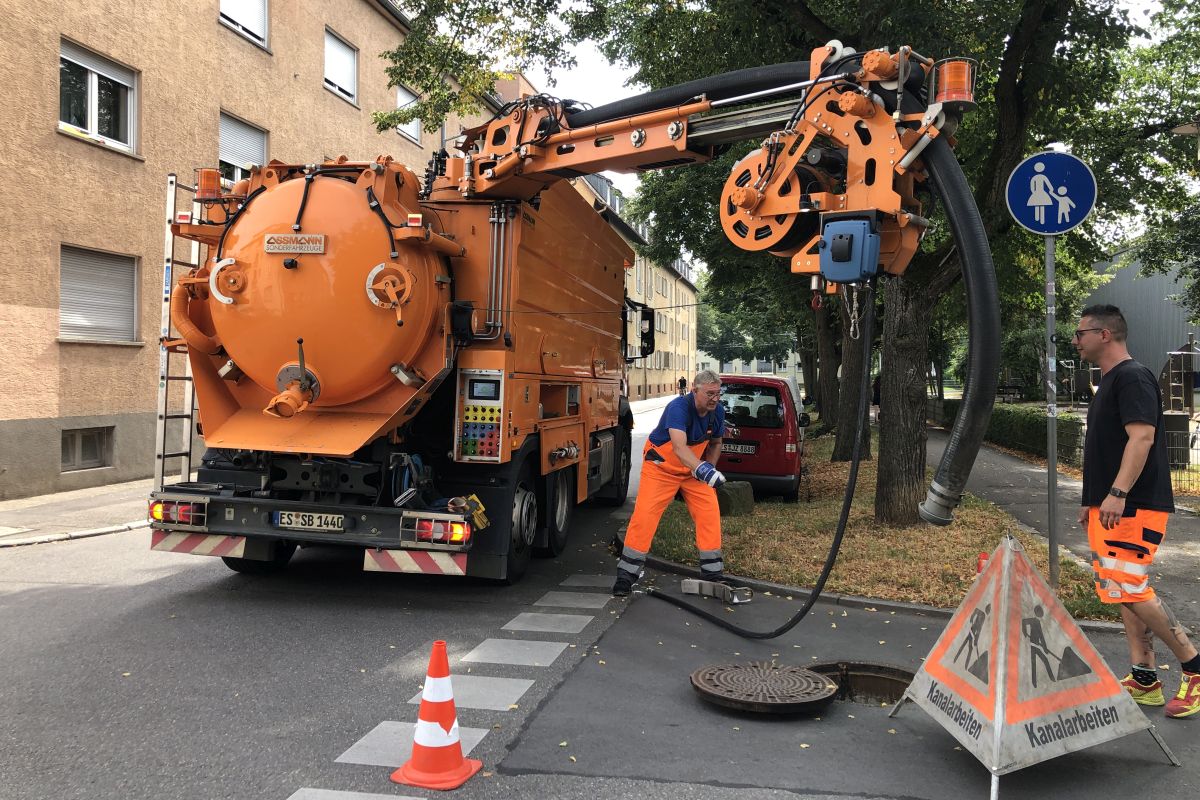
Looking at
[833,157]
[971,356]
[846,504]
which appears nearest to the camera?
[971,356]

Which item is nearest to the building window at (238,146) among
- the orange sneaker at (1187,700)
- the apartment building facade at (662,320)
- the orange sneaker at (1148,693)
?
the orange sneaker at (1148,693)

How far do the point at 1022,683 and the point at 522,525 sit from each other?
4140 mm

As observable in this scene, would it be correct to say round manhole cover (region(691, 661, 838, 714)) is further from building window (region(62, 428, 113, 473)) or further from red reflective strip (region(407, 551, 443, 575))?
building window (region(62, 428, 113, 473))

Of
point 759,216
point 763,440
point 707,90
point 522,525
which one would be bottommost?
point 522,525

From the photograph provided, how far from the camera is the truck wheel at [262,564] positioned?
699 centimetres

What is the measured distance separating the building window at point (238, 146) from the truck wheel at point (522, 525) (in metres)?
11.3

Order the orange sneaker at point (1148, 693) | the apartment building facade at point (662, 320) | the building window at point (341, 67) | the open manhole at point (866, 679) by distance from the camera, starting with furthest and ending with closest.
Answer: the apartment building facade at point (662, 320) < the building window at point (341, 67) < the open manhole at point (866, 679) < the orange sneaker at point (1148, 693)

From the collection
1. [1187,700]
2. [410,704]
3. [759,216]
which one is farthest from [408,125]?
[1187,700]

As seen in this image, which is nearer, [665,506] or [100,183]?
[665,506]

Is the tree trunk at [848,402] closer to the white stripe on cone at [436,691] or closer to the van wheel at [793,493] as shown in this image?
the van wheel at [793,493]

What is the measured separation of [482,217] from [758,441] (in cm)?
622

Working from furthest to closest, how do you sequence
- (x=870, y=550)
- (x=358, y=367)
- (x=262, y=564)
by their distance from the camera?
(x=870, y=550) < (x=262, y=564) < (x=358, y=367)

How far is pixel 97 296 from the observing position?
12961 millimetres

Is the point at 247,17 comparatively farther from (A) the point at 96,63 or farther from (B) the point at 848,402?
(B) the point at 848,402
